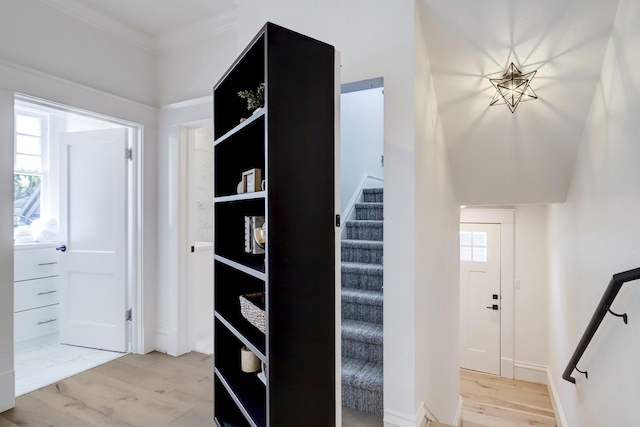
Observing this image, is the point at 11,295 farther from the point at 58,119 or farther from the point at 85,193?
the point at 58,119

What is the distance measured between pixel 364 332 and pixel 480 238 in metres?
3.41

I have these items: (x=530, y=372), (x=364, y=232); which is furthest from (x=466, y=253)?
(x=364, y=232)

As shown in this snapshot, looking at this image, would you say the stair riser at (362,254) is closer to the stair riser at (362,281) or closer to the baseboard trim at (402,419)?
the stair riser at (362,281)

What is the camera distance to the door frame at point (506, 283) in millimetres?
4836

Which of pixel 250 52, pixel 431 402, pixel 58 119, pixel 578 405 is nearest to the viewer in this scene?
→ pixel 250 52

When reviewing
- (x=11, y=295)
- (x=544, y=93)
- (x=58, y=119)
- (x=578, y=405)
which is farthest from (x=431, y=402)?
(x=58, y=119)

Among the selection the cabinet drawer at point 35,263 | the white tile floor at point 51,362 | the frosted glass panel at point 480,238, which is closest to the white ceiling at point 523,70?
the frosted glass panel at point 480,238

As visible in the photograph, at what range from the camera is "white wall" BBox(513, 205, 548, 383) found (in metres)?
4.63

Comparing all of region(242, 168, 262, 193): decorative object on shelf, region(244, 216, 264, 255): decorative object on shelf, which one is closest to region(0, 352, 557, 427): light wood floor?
region(244, 216, 264, 255): decorative object on shelf

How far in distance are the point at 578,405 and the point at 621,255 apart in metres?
1.59

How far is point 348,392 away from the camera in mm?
2191

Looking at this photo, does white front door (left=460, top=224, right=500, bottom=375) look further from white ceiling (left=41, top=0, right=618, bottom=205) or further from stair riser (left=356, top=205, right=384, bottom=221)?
white ceiling (left=41, top=0, right=618, bottom=205)

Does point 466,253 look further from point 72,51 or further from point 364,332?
point 72,51

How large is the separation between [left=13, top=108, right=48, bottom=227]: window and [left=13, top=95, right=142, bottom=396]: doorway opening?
0.20 metres
